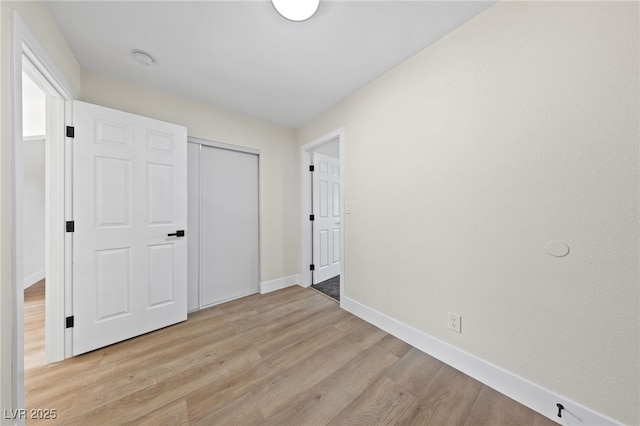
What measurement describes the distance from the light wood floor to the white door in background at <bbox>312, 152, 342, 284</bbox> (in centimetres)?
131

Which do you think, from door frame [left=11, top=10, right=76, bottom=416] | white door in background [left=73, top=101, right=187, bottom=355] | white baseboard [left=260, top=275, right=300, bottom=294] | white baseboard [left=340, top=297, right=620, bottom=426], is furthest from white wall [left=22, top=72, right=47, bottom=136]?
white baseboard [left=340, top=297, right=620, bottom=426]

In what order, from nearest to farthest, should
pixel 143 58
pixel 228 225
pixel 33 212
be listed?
pixel 143 58 < pixel 228 225 < pixel 33 212

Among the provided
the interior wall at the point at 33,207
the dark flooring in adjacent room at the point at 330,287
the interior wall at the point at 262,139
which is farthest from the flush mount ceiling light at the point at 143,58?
the interior wall at the point at 33,207

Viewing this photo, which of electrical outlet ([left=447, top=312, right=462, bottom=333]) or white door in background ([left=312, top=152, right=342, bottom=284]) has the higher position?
white door in background ([left=312, top=152, right=342, bottom=284])

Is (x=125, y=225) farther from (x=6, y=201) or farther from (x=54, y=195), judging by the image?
(x=6, y=201)

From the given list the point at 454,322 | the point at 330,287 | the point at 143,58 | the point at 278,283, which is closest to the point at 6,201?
the point at 143,58

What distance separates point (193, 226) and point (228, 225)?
39 cm

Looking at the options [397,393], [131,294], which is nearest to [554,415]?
[397,393]

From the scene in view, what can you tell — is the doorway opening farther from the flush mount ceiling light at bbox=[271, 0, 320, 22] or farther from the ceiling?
the flush mount ceiling light at bbox=[271, 0, 320, 22]

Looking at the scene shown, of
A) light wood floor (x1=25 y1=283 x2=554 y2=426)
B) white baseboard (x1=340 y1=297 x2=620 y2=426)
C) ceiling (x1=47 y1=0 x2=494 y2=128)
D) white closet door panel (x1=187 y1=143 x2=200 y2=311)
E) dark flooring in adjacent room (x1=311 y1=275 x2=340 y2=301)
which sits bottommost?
light wood floor (x1=25 y1=283 x2=554 y2=426)

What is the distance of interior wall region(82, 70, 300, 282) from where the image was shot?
2.05 metres

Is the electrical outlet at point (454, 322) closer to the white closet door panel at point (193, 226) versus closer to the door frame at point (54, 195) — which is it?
the white closet door panel at point (193, 226)

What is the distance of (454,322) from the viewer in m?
1.54

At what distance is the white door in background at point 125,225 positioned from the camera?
5.57ft
